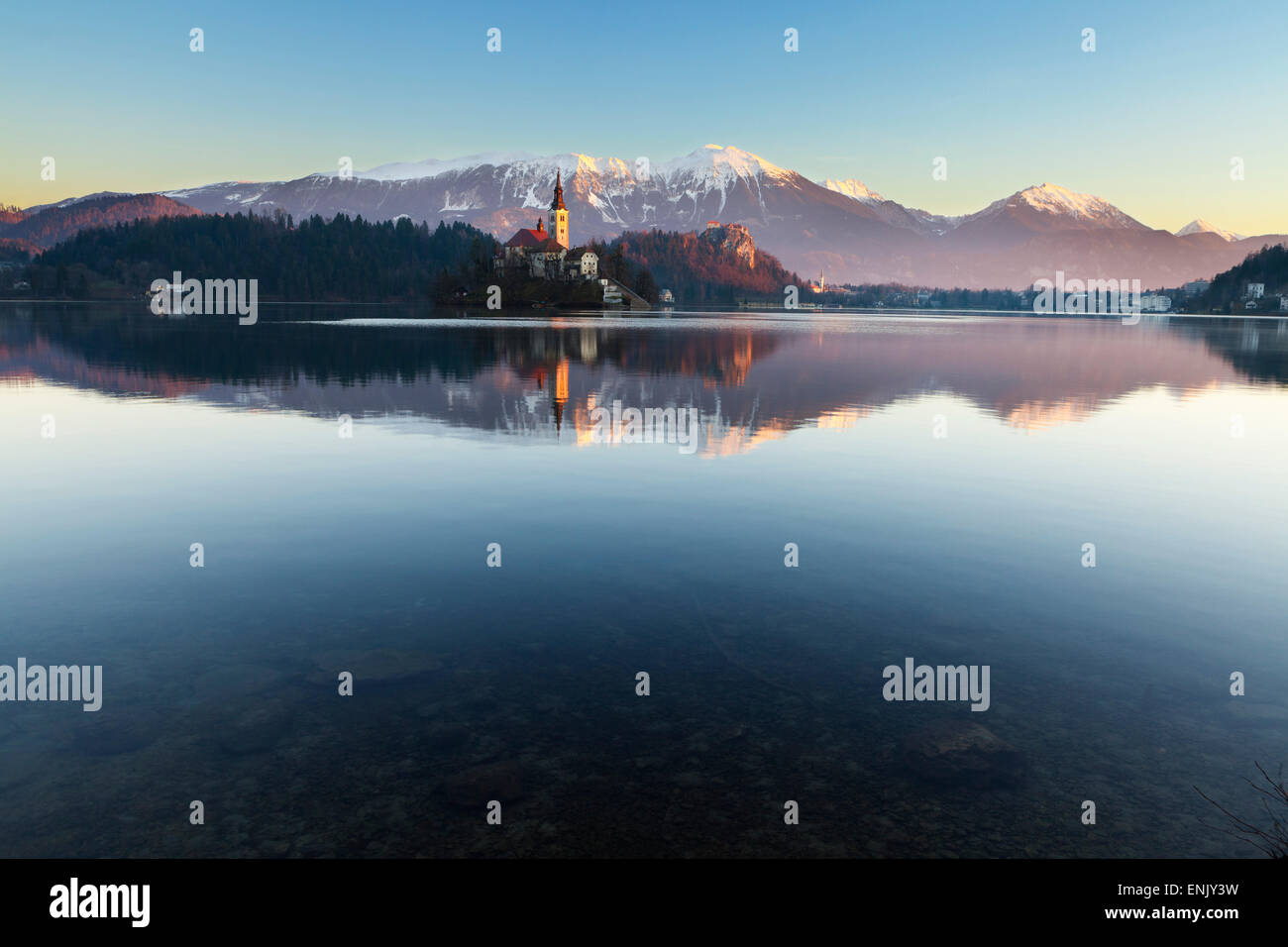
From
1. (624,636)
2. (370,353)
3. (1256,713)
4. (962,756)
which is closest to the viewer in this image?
(962,756)

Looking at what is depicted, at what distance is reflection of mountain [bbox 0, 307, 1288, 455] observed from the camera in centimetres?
3688

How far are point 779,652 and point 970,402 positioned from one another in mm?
34751

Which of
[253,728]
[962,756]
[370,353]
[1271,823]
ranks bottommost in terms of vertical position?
[1271,823]

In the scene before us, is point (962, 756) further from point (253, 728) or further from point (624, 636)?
point (253, 728)

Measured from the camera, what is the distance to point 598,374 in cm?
5353

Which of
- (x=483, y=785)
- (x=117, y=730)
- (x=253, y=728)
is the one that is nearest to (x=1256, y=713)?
(x=483, y=785)

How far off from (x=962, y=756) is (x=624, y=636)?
5.12m

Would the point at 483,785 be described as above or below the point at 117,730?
below

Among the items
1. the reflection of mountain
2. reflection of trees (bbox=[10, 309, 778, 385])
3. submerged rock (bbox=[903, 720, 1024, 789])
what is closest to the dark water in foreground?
submerged rock (bbox=[903, 720, 1024, 789])

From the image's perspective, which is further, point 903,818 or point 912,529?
point 912,529

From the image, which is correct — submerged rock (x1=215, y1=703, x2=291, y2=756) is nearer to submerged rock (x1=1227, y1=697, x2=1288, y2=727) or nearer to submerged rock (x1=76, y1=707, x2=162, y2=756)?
submerged rock (x1=76, y1=707, x2=162, y2=756)

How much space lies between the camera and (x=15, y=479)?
2244 cm
